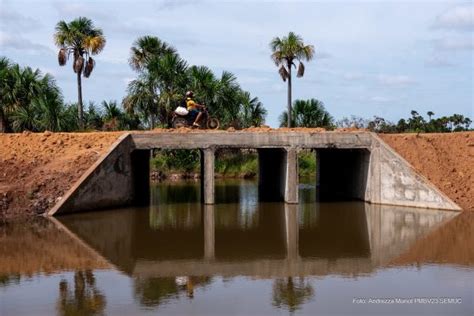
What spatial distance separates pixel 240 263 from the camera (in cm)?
1583

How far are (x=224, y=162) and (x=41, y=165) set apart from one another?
2158cm

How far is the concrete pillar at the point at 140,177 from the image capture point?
29203mm

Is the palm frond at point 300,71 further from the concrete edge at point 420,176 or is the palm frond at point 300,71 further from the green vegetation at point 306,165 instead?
the concrete edge at point 420,176

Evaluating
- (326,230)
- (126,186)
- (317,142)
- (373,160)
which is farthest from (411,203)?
(126,186)

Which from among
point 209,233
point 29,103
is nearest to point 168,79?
point 29,103

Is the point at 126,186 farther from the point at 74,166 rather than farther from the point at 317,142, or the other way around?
the point at 317,142

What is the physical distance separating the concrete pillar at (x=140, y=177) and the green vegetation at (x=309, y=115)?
16.9 metres

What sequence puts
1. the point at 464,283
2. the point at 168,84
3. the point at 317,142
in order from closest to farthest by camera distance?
the point at 464,283, the point at 317,142, the point at 168,84

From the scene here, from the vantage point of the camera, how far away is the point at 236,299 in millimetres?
12164

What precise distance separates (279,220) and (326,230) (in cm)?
285

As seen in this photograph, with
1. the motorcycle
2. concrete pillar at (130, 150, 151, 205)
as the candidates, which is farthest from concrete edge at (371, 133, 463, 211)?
concrete pillar at (130, 150, 151, 205)

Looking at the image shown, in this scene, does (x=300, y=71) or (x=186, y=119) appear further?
(x=300, y=71)

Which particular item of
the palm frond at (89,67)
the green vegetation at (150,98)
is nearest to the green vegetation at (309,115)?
the green vegetation at (150,98)

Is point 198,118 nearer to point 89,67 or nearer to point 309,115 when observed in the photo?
point 89,67
